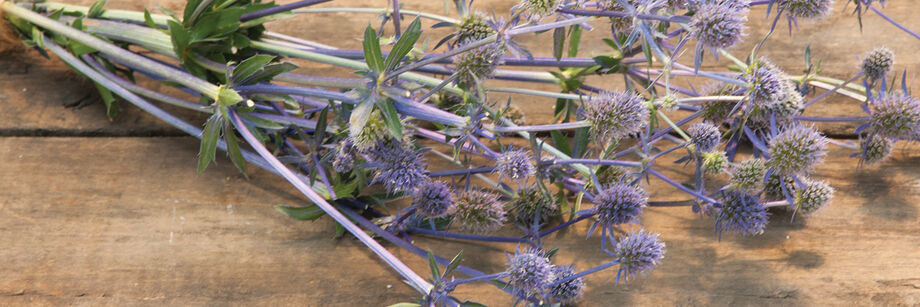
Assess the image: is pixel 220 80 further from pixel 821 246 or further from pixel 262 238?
pixel 821 246

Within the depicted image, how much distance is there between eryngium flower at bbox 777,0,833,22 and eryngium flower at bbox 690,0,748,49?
14 cm

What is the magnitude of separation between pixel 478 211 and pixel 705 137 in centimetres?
46

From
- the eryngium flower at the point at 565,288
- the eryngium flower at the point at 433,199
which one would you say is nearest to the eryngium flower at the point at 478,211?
the eryngium flower at the point at 433,199

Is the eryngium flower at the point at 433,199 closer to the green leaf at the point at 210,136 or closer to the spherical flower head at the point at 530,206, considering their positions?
the spherical flower head at the point at 530,206

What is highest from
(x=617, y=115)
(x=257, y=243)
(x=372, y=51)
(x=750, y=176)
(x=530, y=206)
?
(x=372, y=51)

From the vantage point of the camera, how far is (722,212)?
Answer: 1.40 meters

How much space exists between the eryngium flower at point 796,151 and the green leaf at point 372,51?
2.44ft

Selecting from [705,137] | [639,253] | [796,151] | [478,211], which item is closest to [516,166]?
[478,211]

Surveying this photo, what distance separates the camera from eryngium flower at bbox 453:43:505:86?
1312 millimetres

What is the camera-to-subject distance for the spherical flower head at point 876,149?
1.56m

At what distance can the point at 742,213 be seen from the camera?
1.38 m

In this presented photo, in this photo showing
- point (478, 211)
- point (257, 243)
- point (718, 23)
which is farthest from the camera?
point (257, 243)

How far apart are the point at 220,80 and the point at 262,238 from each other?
393 mm

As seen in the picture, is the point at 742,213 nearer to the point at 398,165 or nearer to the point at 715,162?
the point at 715,162
